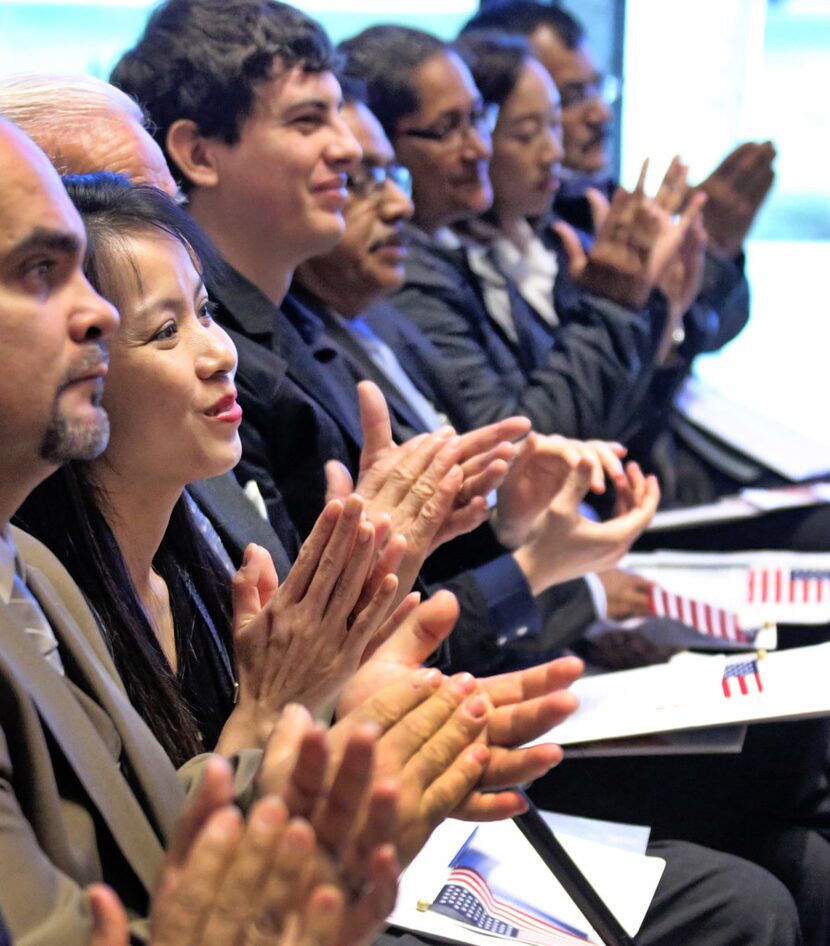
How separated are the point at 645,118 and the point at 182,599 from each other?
105 inches

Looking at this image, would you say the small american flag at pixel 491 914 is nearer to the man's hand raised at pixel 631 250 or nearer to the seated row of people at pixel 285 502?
the seated row of people at pixel 285 502

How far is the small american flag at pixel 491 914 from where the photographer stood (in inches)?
42.8

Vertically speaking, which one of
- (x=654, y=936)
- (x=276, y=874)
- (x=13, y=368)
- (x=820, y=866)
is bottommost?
(x=820, y=866)

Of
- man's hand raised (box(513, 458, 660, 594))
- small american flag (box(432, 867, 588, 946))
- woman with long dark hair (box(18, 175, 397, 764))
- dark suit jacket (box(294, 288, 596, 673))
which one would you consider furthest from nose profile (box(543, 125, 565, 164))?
small american flag (box(432, 867, 588, 946))

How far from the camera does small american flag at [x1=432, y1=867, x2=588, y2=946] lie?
109cm

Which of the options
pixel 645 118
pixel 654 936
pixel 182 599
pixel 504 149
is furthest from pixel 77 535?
pixel 645 118

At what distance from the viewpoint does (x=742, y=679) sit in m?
1.42

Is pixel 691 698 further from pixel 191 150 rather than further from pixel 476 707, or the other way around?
pixel 191 150

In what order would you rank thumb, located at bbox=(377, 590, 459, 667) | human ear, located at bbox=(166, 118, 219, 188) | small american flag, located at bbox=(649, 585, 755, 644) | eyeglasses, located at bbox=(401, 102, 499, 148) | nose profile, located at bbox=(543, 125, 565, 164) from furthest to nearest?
nose profile, located at bbox=(543, 125, 565, 164)
eyeglasses, located at bbox=(401, 102, 499, 148)
small american flag, located at bbox=(649, 585, 755, 644)
human ear, located at bbox=(166, 118, 219, 188)
thumb, located at bbox=(377, 590, 459, 667)

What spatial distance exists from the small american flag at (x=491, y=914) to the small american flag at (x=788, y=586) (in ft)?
2.75

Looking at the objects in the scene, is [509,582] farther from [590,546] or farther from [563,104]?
[563,104]

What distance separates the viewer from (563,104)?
2820mm

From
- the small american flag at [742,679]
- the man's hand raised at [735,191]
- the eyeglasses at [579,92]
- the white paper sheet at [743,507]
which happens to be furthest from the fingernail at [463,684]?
the eyeglasses at [579,92]

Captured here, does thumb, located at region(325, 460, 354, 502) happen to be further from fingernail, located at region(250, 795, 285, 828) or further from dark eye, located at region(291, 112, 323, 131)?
fingernail, located at region(250, 795, 285, 828)
